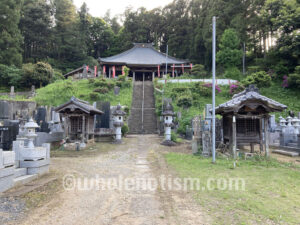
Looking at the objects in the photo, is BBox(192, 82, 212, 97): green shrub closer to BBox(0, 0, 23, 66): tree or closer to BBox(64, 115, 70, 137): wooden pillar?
BBox(64, 115, 70, 137): wooden pillar

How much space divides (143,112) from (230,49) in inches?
798

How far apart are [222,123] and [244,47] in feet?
101

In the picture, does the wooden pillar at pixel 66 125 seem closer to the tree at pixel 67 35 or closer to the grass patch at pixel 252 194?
the grass patch at pixel 252 194

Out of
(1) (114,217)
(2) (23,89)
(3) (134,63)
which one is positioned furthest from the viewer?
(3) (134,63)

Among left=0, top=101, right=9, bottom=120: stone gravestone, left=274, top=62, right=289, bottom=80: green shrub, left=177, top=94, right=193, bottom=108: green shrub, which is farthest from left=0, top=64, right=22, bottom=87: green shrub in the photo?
left=274, top=62, right=289, bottom=80: green shrub

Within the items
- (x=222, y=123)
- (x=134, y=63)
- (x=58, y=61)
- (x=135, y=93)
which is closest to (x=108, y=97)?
(x=135, y=93)

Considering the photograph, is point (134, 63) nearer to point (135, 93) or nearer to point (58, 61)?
point (135, 93)

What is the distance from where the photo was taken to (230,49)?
35.2 meters

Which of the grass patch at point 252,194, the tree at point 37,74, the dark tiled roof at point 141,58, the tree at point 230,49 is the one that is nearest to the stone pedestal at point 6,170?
the grass patch at point 252,194

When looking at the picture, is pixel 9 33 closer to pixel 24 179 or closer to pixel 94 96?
pixel 94 96

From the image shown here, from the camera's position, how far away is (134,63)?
40.0 m

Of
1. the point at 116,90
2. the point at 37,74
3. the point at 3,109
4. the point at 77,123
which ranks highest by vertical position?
the point at 37,74

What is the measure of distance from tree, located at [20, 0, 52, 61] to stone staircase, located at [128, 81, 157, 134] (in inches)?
1225

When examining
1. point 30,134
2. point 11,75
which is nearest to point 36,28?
point 11,75
